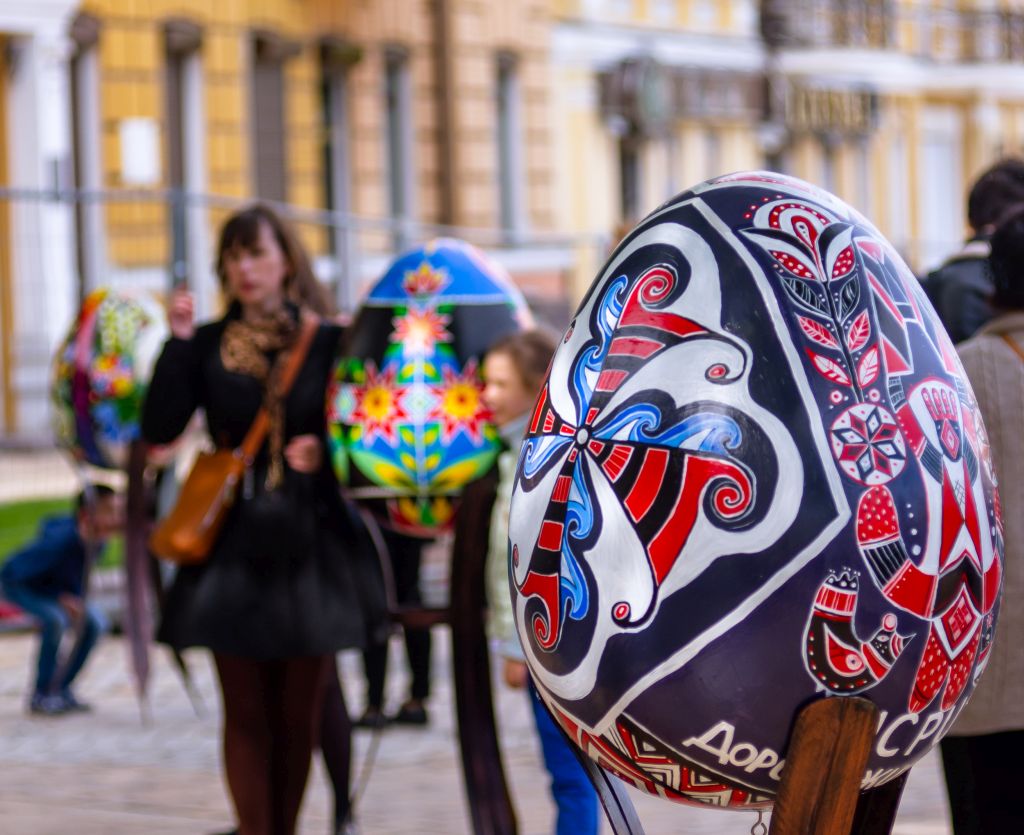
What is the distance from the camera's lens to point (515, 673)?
597 centimetres

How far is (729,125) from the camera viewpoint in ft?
117

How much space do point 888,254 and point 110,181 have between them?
757 inches

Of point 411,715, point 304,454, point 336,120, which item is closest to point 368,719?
point 411,715

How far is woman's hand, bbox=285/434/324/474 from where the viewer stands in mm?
5938

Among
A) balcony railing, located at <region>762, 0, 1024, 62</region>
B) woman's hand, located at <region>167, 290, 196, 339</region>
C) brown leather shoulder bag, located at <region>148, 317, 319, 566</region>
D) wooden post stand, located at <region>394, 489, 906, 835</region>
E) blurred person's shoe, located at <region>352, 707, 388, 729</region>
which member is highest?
balcony railing, located at <region>762, 0, 1024, 62</region>

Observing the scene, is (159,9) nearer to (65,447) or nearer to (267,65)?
(267,65)

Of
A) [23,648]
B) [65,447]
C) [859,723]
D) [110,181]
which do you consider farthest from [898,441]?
[110,181]

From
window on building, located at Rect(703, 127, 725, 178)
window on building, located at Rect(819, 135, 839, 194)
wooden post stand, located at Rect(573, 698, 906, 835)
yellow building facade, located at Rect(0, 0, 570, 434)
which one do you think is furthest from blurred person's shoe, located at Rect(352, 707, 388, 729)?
window on building, located at Rect(819, 135, 839, 194)

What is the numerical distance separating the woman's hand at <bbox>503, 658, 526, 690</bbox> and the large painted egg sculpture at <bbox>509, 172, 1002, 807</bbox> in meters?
2.10

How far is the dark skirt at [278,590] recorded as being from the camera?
582 cm

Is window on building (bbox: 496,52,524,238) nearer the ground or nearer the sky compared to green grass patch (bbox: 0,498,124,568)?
nearer the sky

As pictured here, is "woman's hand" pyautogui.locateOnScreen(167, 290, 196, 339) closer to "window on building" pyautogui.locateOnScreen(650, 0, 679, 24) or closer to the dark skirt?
the dark skirt

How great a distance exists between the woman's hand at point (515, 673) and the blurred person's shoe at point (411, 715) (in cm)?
283

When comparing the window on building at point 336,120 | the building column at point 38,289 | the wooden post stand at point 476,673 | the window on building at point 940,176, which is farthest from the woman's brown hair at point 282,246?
the window on building at point 940,176
